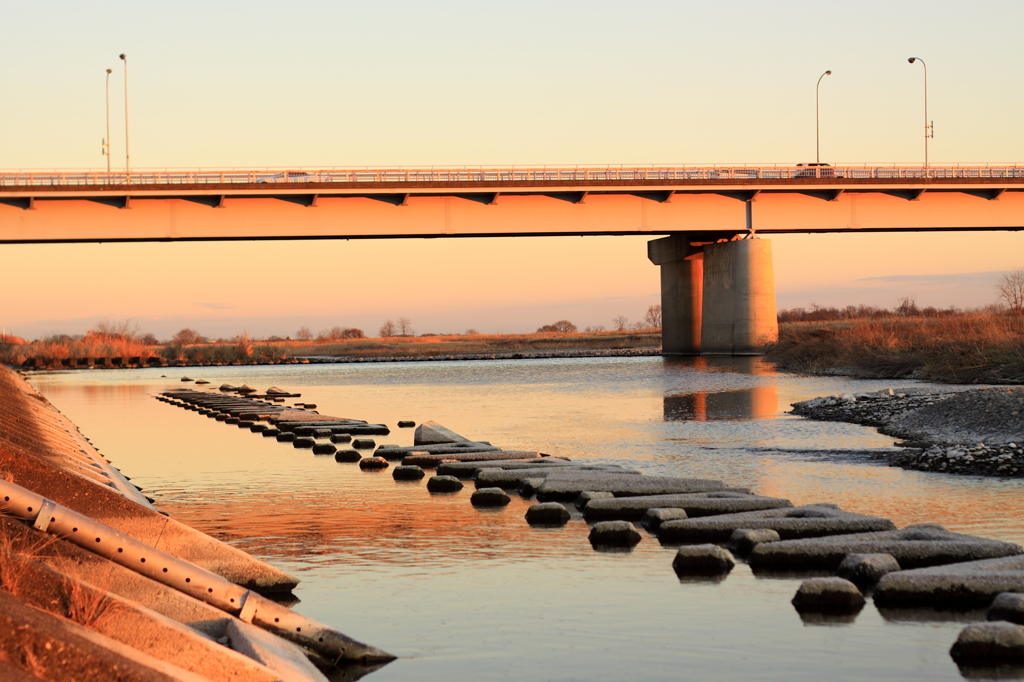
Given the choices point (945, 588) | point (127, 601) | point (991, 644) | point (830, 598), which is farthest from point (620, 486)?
point (127, 601)

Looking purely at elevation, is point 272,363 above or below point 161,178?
below

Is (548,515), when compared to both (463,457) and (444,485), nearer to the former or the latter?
(444,485)

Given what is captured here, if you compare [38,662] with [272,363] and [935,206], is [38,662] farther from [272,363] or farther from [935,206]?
[272,363]

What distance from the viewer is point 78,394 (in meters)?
48.7

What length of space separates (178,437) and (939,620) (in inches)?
843

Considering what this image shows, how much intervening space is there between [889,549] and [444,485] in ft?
24.1

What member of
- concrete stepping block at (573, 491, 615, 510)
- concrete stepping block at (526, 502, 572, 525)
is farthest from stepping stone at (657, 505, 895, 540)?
concrete stepping block at (573, 491, 615, 510)

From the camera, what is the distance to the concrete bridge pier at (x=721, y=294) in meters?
75.0

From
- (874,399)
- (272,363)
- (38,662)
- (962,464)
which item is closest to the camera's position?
(38,662)

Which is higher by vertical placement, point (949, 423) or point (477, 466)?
point (949, 423)

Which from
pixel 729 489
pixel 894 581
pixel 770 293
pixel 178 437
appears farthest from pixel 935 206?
pixel 894 581

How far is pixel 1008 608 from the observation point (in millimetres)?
8086

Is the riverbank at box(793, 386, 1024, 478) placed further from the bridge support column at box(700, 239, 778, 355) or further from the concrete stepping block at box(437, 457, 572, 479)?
the bridge support column at box(700, 239, 778, 355)

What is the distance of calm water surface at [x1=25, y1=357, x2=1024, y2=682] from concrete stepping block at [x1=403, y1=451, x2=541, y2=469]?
1527 millimetres
